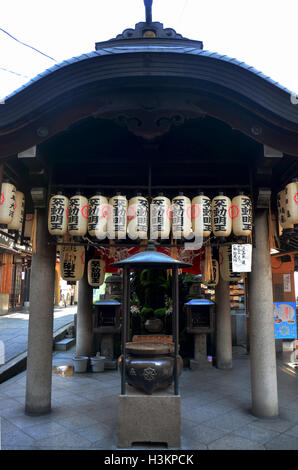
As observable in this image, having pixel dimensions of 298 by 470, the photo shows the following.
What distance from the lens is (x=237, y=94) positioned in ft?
17.1

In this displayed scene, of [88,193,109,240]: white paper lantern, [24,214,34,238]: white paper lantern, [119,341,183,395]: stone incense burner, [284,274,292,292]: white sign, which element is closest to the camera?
[119,341,183,395]: stone incense burner

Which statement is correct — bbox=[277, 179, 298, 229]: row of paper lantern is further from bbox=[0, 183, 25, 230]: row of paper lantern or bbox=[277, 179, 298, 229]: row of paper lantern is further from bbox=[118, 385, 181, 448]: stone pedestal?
bbox=[0, 183, 25, 230]: row of paper lantern

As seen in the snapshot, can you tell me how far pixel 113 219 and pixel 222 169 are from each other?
107 inches

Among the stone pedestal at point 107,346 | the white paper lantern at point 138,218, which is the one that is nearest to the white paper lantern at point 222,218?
the white paper lantern at point 138,218

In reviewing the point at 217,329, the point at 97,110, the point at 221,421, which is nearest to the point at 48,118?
the point at 97,110

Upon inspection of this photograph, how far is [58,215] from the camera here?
6.02 m

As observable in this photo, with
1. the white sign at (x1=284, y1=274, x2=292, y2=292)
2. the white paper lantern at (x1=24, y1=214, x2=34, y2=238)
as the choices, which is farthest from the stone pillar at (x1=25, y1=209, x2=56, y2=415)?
the white sign at (x1=284, y1=274, x2=292, y2=292)

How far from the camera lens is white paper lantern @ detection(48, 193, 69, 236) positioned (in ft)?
19.7

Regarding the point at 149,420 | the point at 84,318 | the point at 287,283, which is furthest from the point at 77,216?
the point at 287,283

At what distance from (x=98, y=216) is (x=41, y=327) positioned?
8.61ft

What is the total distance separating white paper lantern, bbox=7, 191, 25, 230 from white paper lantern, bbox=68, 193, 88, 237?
109 cm

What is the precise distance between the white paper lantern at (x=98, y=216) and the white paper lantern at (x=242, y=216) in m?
2.49

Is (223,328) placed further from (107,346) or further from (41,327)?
(41,327)

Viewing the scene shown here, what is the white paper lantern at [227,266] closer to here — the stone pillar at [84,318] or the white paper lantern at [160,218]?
the white paper lantern at [160,218]
